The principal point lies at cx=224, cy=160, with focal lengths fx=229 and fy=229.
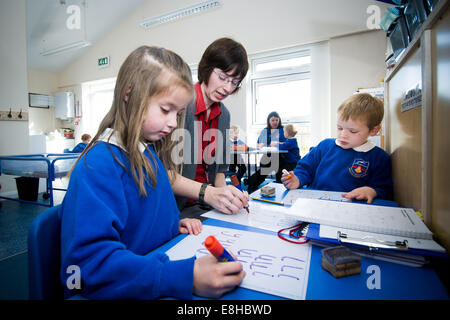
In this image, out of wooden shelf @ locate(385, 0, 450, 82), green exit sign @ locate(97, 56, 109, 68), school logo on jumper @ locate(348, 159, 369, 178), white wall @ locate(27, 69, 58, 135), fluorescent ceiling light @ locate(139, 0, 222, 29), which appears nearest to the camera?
wooden shelf @ locate(385, 0, 450, 82)

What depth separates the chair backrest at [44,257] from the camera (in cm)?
46

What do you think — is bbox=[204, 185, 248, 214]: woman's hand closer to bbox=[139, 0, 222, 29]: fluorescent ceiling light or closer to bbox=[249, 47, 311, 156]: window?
bbox=[249, 47, 311, 156]: window

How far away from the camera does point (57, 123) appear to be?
6918 mm

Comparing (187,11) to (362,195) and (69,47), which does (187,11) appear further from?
(362,195)

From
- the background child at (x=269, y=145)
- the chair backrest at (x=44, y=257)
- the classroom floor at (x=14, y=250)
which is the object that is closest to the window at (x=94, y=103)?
the classroom floor at (x=14, y=250)

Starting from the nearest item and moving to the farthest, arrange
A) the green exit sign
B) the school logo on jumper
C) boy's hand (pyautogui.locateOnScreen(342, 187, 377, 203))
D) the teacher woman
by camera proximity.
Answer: boy's hand (pyautogui.locateOnScreen(342, 187, 377, 203)), the teacher woman, the school logo on jumper, the green exit sign

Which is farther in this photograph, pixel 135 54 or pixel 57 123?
pixel 57 123

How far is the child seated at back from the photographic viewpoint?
1.14 metres

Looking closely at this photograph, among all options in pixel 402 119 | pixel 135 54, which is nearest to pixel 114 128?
pixel 135 54

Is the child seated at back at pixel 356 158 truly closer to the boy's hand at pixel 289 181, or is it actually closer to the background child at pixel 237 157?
the boy's hand at pixel 289 181

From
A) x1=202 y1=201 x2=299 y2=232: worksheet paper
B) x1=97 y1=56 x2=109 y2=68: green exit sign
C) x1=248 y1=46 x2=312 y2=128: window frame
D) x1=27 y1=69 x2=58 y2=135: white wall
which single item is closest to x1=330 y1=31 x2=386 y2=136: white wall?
x1=248 y1=46 x2=312 y2=128: window frame

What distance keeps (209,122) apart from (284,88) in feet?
12.2
